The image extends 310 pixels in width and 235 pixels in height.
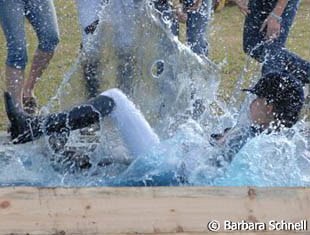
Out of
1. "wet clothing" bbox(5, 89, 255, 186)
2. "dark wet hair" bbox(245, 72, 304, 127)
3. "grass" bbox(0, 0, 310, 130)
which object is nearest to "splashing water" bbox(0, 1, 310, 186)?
"wet clothing" bbox(5, 89, 255, 186)

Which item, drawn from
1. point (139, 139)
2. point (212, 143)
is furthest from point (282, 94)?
point (139, 139)

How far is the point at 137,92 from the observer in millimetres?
4953

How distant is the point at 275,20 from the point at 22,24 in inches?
55.3

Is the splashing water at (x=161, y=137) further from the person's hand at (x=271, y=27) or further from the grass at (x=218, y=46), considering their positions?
the grass at (x=218, y=46)

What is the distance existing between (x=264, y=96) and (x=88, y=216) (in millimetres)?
1174

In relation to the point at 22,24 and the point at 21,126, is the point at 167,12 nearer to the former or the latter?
the point at 22,24

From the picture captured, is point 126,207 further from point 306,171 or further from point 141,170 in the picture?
point 306,171

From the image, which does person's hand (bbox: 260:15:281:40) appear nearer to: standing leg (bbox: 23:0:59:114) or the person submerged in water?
the person submerged in water

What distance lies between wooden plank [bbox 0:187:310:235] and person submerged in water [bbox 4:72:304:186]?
70cm

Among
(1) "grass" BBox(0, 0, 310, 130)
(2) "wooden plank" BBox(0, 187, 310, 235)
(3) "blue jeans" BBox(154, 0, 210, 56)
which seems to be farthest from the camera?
(1) "grass" BBox(0, 0, 310, 130)

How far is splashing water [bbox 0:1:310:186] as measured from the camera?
162 inches

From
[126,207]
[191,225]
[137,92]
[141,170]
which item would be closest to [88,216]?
[126,207]

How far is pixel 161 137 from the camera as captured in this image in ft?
15.0

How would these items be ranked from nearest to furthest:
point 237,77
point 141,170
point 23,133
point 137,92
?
point 141,170 → point 23,133 → point 137,92 → point 237,77
